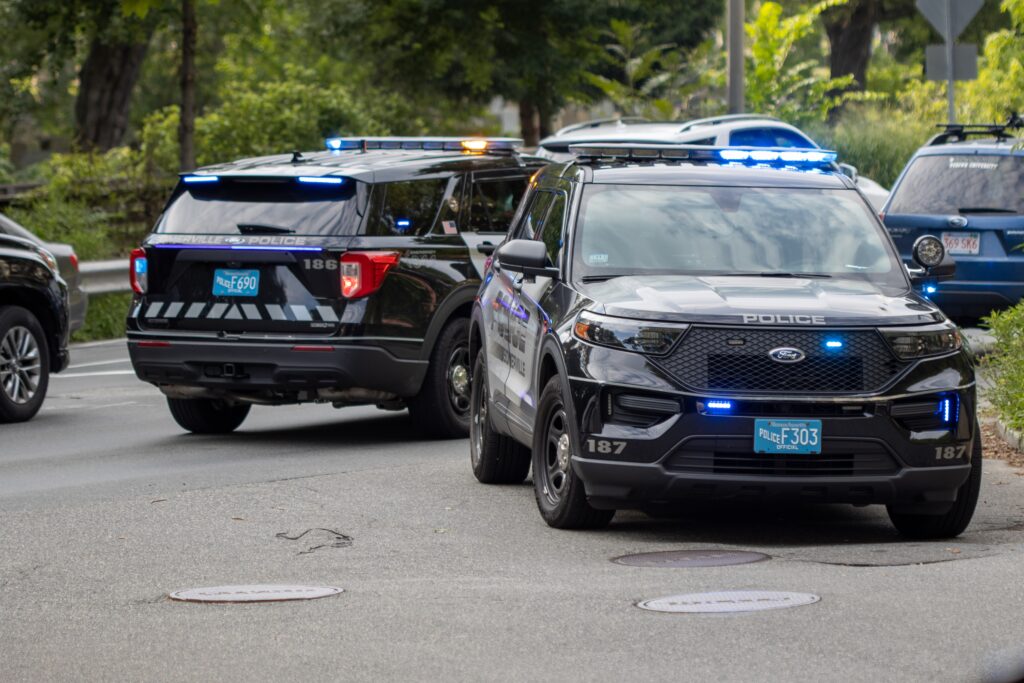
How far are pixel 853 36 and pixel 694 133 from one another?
36.1 meters

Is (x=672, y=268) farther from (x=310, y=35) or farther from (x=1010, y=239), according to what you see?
(x=310, y=35)

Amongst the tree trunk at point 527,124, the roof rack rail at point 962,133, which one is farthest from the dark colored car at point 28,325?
the tree trunk at point 527,124

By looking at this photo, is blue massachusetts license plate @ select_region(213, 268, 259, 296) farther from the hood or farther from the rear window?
the rear window

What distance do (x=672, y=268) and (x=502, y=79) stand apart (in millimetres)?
25266

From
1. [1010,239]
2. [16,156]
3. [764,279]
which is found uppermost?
[764,279]

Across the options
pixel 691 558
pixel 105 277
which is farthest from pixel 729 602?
pixel 105 277

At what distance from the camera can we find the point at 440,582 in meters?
7.48

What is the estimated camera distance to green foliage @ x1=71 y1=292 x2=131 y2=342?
22453mm

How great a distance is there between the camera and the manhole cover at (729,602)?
6.84m

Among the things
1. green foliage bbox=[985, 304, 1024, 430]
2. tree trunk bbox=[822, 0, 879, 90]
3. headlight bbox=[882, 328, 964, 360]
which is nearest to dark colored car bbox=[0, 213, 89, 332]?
green foliage bbox=[985, 304, 1024, 430]

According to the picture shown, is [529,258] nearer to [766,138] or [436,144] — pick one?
[436,144]

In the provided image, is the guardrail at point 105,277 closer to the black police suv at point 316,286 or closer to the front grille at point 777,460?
the black police suv at point 316,286

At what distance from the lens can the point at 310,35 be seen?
3528 cm

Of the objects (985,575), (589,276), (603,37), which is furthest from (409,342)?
(603,37)
